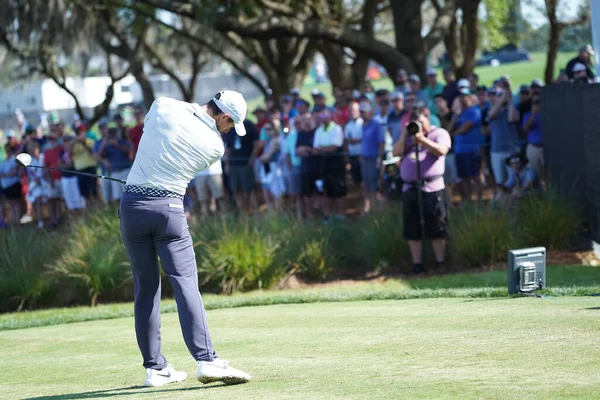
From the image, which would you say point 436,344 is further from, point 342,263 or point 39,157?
point 39,157

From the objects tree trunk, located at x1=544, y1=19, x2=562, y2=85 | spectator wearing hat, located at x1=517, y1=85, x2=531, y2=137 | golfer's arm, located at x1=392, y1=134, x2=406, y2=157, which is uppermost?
tree trunk, located at x1=544, y1=19, x2=562, y2=85

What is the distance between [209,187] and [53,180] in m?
4.10

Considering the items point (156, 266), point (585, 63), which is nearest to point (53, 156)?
point (585, 63)

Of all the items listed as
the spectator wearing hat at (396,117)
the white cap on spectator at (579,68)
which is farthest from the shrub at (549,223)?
the spectator wearing hat at (396,117)

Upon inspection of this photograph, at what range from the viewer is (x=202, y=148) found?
686 centimetres

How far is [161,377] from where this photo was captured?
22.9 ft

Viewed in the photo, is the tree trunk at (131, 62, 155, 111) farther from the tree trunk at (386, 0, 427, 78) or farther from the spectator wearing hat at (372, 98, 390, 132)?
the spectator wearing hat at (372, 98, 390, 132)

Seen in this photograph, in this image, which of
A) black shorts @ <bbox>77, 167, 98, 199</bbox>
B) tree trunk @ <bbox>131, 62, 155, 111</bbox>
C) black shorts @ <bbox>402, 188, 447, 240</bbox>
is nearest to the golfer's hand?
black shorts @ <bbox>402, 188, 447, 240</bbox>

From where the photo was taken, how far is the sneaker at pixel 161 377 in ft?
22.8

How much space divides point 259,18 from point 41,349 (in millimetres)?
13787

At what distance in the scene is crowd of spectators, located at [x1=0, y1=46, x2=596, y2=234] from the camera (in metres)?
16.3

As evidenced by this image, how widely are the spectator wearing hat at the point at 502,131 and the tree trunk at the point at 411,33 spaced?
6.82m

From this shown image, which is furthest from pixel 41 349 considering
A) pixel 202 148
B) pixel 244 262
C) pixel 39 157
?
pixel 39 157

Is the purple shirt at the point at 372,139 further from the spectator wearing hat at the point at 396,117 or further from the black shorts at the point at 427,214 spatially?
the black shorts at the point at 427,214
